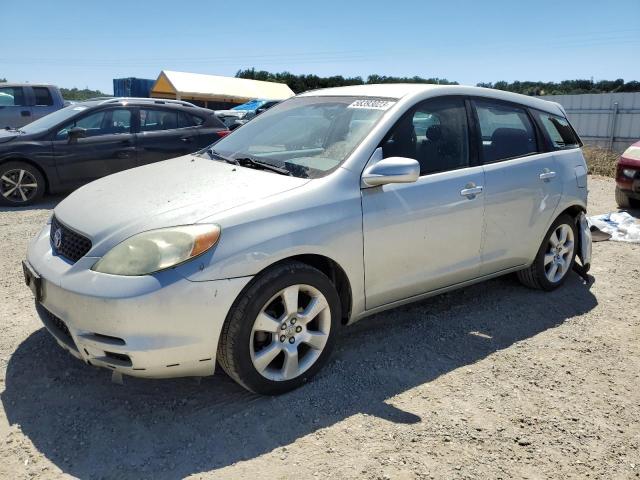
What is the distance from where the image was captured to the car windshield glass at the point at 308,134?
340 cm

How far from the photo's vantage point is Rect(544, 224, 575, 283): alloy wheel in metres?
4.71

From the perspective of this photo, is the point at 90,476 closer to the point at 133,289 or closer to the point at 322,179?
the point at 133,289

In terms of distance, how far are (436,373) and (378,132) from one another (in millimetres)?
1541

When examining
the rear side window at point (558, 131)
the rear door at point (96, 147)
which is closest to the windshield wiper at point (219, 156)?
the rear side window at point (558, 131)

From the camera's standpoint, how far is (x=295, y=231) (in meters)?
2.94

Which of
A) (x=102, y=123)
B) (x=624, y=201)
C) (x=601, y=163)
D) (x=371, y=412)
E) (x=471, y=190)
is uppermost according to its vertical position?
(x=102, y=123)

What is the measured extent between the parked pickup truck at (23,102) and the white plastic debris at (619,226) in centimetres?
1099

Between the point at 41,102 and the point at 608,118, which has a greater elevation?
the point at 41,102

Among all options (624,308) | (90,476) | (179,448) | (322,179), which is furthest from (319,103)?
(624,308)

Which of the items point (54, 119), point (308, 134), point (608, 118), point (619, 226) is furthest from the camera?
point (608, 118)

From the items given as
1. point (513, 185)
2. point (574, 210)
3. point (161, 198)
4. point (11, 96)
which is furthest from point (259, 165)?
point (11, 96)

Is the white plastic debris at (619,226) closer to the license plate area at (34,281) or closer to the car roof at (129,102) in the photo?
the license plate area at (34,281)

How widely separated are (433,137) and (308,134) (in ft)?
2.84

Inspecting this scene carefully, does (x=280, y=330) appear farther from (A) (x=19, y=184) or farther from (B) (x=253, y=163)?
(A) (x=19, y=184)
